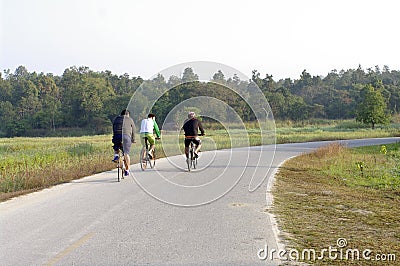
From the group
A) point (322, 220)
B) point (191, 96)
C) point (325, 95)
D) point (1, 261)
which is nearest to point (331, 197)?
point (322, 220)

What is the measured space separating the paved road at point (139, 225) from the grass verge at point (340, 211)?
0.49m

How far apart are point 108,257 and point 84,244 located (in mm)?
749

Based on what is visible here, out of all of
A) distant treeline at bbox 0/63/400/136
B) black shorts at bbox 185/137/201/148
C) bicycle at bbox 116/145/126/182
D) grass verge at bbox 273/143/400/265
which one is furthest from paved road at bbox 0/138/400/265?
distant treeline at bbox 0/63/400/136

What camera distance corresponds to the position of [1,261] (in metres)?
5.57

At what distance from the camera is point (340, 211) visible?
9258 mm

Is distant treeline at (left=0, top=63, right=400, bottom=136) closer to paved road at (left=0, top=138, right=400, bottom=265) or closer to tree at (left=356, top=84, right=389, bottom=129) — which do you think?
tree at (left=356, top=84, right=389, bottom=129)

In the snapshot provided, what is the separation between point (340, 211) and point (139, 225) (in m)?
4.26

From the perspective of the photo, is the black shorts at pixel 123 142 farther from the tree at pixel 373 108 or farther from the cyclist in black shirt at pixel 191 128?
the tree at pixel 373 108


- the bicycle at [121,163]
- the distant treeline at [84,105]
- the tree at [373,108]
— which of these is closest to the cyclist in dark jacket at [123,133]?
the bicycle at [121,163]

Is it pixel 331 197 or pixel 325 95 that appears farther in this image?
pixel 325 95

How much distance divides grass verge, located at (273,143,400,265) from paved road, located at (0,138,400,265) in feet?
1.60

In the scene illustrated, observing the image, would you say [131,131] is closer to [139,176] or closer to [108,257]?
[139,176]

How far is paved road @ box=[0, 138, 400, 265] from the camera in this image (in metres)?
5.82

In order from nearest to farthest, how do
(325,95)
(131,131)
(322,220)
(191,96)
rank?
(322,220) < (131,131) < (191,96) < (325,95)
